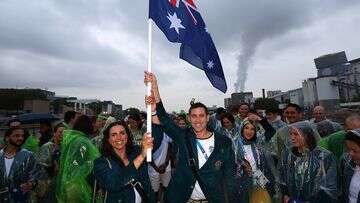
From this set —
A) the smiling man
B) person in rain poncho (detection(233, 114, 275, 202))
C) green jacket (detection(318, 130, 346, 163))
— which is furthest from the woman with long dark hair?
green jacket (detection(318, 130, 346, 163))

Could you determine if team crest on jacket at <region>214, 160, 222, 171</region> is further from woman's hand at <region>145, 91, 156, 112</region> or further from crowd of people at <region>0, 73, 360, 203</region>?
woman's hand at <region>145, 91, 156, 112</region>

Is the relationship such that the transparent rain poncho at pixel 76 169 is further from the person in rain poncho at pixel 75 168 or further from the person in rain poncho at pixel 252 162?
the person in rain poncho at pixel 252 162

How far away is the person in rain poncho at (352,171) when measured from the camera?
4.31 m

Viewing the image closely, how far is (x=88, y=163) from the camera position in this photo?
4926 mm

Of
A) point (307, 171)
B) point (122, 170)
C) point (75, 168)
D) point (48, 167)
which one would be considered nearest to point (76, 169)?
point (75, 168)

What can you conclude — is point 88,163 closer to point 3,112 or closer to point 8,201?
point 8,201

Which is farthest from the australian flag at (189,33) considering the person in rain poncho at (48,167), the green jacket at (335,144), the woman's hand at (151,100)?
the person in rain poncho at (48,167)

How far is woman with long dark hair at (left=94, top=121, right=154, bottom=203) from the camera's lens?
13.0 ft

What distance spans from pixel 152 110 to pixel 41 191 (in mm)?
3370

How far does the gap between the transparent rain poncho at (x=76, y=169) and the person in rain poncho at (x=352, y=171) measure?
3.10m

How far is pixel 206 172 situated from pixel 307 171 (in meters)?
1.34

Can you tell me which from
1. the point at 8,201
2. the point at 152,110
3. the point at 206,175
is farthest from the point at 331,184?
the point at 8,201

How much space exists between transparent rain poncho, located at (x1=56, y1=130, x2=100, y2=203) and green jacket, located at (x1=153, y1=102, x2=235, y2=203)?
1175 millimetres

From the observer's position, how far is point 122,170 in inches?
161
